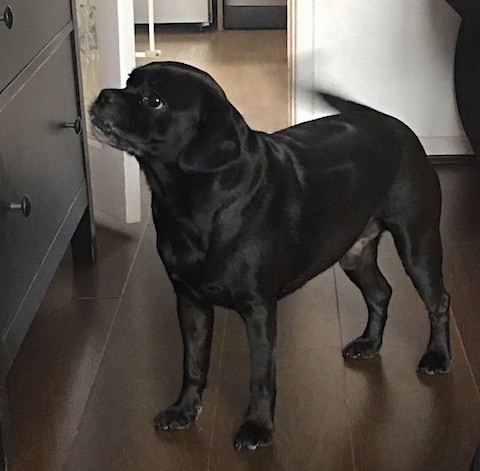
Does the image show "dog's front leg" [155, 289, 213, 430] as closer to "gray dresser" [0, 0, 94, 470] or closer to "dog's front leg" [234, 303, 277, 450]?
"dog's front leg" [234, 303, 277, 450]

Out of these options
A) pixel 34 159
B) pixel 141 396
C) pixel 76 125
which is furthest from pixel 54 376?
pixel 76 125

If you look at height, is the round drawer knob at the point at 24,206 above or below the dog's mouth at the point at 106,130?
below

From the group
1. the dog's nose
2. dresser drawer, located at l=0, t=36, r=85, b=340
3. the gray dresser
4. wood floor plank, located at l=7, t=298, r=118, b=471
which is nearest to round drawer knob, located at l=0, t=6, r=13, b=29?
the gray dresser

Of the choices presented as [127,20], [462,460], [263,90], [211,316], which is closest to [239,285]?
[211,316]

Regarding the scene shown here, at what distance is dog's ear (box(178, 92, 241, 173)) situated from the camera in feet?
4.17

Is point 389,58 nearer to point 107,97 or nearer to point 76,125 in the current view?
point 76,125

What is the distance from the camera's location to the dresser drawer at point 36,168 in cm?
153

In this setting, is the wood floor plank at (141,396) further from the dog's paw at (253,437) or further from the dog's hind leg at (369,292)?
the dog's hind leg at (369,292)

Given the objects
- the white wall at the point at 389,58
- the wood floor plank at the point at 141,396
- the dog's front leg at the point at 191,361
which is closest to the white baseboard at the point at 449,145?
the white wall at the point at 389,58

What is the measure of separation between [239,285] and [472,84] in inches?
53.1

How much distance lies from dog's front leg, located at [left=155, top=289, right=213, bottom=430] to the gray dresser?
0.94ft

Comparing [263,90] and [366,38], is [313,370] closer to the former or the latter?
[366,38]

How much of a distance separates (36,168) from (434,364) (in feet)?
2.82

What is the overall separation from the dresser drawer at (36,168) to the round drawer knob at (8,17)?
0.45 feet
